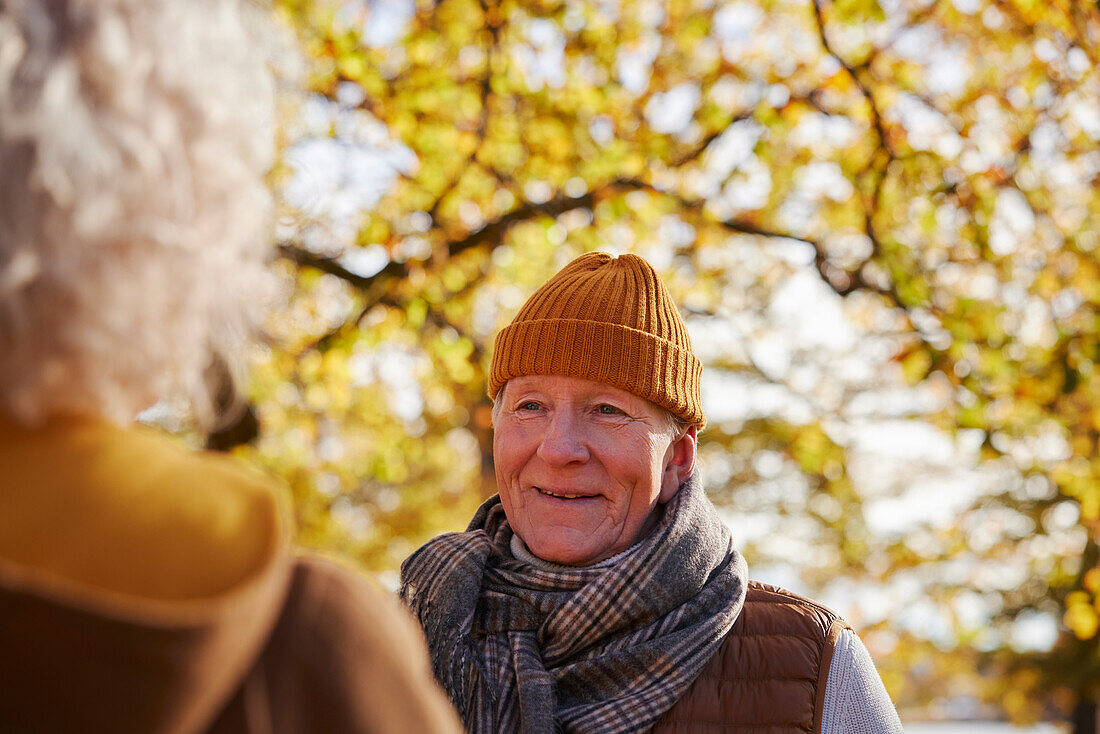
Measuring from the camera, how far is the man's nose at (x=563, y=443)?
253cm

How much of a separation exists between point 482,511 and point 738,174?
5248 millimetres

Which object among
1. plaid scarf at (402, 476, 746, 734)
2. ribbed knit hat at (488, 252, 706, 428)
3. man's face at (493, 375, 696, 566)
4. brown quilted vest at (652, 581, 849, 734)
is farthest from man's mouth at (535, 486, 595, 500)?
brown quilted vest at (652, 581, 849, 734)

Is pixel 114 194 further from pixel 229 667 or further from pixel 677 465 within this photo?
pixel 677 465

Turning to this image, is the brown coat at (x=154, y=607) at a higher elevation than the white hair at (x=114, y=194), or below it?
below

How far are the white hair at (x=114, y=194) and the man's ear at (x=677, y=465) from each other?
176 cm

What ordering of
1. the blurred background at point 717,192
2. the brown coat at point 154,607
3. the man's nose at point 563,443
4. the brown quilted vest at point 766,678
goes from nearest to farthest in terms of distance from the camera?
the brown coat at point 154,607 < the brown quilted vest at point 766,678 < the man's nose at point 563,443 < the blurred background at point 717,192

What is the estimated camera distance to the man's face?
2545 millimetres

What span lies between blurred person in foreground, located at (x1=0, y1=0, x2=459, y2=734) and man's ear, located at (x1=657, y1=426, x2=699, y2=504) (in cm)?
169

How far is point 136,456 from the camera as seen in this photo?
3.01 feet

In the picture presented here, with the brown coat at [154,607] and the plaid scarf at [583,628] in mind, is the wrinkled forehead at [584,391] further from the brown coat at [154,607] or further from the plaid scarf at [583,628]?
the brown coat at [154,607]

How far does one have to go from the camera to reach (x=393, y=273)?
678 centimetres

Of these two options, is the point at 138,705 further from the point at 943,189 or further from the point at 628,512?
the point at 943,189

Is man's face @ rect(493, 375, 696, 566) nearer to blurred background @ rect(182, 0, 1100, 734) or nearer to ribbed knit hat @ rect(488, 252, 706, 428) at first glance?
ribbed knit hat @ rect(488, 252, 706, 428)

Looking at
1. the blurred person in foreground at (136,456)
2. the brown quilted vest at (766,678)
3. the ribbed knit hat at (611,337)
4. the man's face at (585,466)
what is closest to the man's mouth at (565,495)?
the man's face at (585,466)
